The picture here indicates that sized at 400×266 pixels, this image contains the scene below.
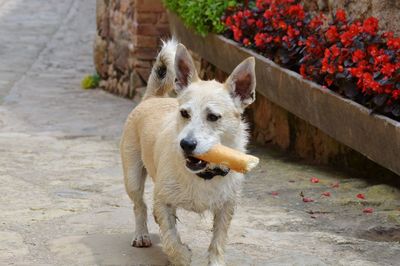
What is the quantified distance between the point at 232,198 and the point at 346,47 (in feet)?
8.04

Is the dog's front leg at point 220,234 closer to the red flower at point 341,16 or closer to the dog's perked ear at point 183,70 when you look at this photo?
the dog's perked ear at point 183,70

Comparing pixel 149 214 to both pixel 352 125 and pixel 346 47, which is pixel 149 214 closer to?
pixel 352 125

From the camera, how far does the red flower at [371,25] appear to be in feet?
23.2

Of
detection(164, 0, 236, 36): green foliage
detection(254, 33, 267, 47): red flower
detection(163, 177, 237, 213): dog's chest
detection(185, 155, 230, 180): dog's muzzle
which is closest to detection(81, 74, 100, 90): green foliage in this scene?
detection(164, 0, 236, 36): green foliage

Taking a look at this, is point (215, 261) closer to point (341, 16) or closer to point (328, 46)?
point (328, 46)

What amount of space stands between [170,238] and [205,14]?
4696mm

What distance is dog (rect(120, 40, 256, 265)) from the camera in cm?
471

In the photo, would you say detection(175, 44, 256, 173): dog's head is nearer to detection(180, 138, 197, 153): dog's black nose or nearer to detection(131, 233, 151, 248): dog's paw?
detection(180, 138, 197, 153): dog's black nose

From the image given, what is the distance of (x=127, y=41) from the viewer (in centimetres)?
1216

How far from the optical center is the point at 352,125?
21.6 ft

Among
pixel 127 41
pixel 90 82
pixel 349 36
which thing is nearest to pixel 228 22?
pixel 349 36

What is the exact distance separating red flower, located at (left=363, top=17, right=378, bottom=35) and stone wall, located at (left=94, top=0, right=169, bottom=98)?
15.3ft

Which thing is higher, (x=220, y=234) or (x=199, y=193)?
(x=199, y=193)

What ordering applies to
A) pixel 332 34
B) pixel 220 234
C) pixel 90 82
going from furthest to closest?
pixel 90 82 < pixel 332 34 < pixel 220 234
